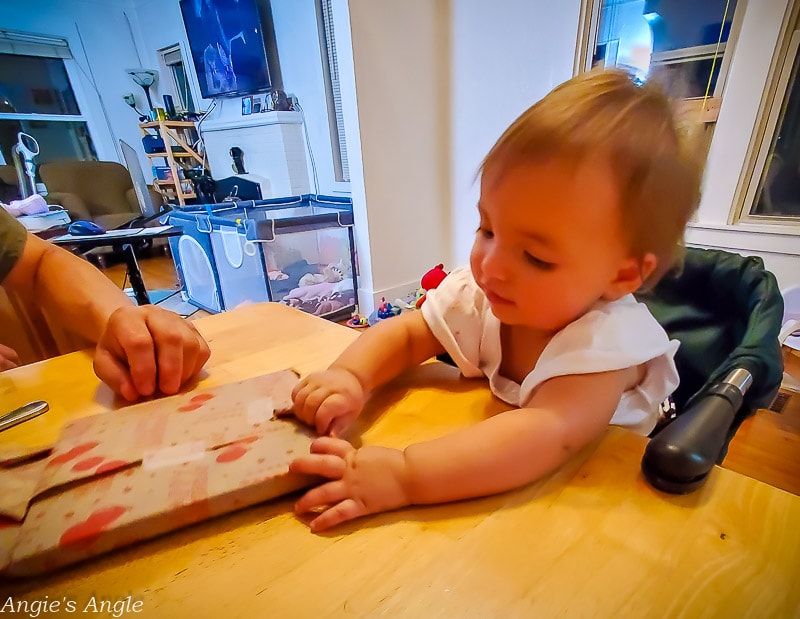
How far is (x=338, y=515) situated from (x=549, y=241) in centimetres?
30

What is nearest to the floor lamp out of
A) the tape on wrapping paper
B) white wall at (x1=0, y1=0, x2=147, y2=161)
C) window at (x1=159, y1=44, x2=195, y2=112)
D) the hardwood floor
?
window at (x1=159, y1=44, x2=195, y2=112)

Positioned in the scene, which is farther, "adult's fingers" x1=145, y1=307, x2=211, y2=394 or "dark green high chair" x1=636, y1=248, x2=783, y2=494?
"adult's fingers" x1=145, y1=307, x2=211, y2=394

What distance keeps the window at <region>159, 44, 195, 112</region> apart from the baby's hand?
A: 4.64 m

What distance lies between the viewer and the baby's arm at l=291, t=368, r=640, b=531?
337 mm

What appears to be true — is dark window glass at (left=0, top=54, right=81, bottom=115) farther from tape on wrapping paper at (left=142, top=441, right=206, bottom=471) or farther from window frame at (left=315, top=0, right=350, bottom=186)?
tape on wrapping paper at (left=142, top=441, right=206, bottom=471)

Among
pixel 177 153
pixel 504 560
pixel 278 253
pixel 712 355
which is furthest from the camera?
pixel 177 153

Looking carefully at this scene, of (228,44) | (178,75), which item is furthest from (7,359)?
(178,75)

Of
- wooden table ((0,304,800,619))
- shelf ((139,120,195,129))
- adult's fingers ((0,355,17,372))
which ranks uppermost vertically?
shelf ((139,120,195,129))

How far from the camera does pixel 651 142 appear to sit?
1.29 feet

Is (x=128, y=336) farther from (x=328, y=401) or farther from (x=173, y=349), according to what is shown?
(x=328, y=401)

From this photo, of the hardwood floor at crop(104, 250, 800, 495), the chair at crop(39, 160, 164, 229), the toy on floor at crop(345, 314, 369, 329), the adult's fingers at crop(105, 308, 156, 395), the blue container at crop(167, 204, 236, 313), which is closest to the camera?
the adult's fingers at crop(105, 308, 156, 395)

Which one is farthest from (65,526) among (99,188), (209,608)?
(99,188)

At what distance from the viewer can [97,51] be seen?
423cm

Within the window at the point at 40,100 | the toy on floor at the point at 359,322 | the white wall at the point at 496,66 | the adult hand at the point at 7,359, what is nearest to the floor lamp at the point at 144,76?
the window at the point at 40,100
